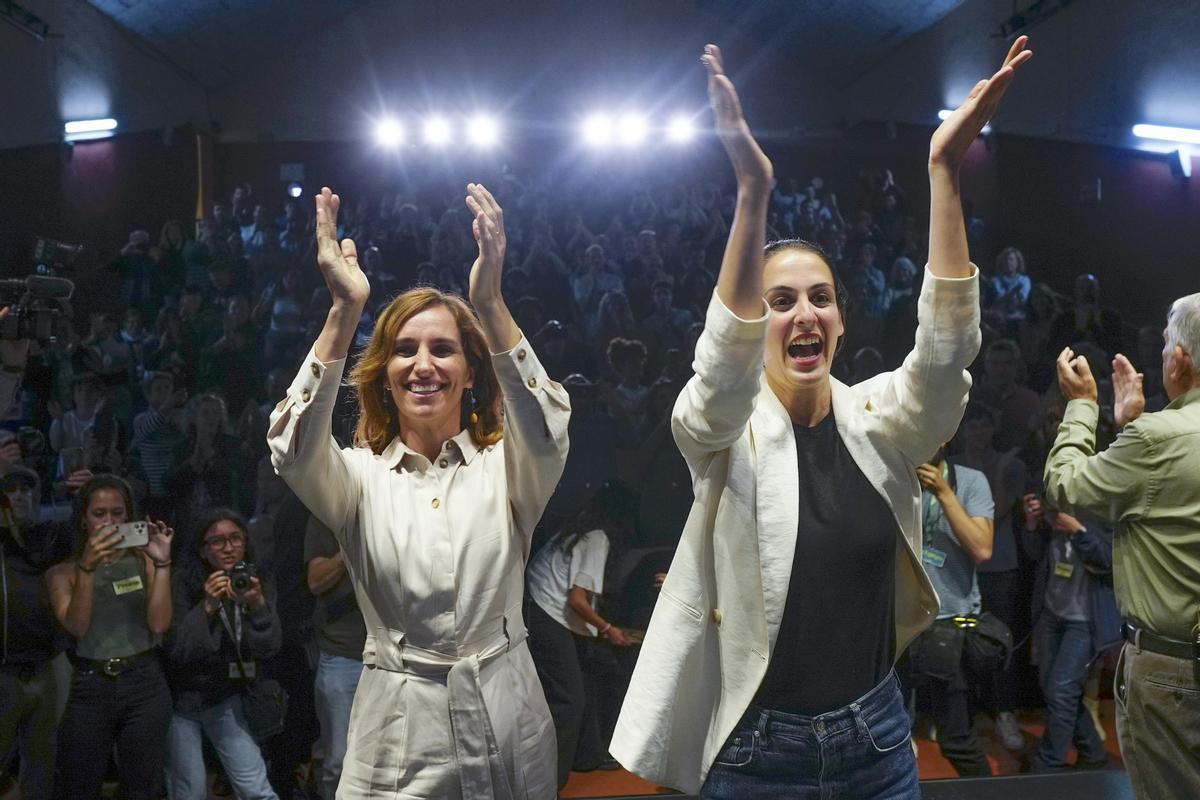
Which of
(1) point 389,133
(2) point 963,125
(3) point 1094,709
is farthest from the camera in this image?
(1) point 389,133

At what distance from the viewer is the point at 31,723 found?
3768 millimetres

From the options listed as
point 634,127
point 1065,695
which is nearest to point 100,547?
point 634,127

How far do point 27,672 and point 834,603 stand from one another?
327 cm

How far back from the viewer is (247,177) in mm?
4773

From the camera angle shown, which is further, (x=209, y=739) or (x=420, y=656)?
(x=209, y=739)

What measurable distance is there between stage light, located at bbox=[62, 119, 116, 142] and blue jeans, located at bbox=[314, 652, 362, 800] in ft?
8.34

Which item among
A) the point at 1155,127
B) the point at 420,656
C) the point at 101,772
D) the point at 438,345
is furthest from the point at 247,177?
the point at 1155,127

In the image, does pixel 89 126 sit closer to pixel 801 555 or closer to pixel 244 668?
pixel 244 668

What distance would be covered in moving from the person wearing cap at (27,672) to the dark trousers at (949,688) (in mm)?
3167

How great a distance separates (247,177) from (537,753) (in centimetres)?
360

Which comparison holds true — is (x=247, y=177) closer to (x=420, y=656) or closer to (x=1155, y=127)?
(x=420, y=656)

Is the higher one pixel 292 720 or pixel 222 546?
pixel 222 546

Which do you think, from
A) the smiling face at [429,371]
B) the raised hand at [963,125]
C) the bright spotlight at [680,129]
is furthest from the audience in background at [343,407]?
the raised hand at [963,125]

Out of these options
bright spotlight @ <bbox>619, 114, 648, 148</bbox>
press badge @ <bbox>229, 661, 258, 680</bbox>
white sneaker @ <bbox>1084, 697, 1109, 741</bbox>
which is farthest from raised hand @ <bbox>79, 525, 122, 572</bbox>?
white sneaker @ <bbox>1084, 697, 1109, 741</bbox>
